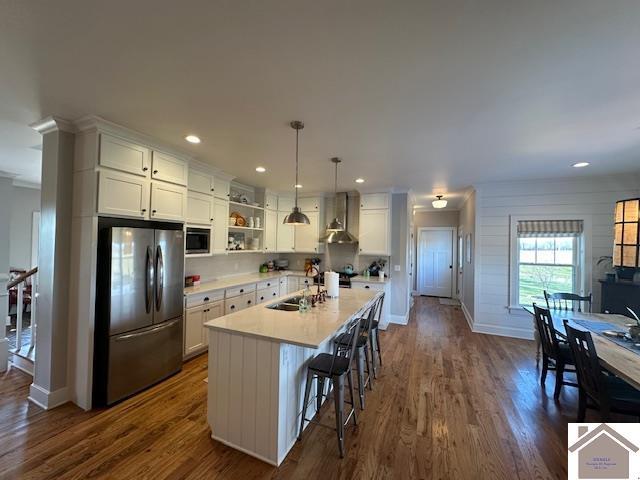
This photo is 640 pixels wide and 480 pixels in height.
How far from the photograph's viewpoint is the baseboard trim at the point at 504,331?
4.63m

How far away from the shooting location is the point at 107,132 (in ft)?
8.42

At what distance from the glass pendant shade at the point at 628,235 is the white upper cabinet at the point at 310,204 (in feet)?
14.4

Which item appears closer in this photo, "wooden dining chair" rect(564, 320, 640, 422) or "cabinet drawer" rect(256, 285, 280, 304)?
"wooden dining chair" rect(564, 320, 640, 422)

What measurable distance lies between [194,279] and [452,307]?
20.0 feet

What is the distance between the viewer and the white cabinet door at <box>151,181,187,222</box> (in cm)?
303

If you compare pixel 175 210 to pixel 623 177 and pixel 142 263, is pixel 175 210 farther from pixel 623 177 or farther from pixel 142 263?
pixel 623 177

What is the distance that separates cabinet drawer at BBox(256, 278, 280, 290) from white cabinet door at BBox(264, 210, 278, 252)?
2.20 ft

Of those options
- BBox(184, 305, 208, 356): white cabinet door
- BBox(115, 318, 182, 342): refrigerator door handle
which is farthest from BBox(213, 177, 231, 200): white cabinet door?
BBox(115, 318, 182, 342): refrigerator door handle

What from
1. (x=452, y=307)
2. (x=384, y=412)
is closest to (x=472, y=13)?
(x=384, y=412)

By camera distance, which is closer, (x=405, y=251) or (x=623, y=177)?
(x=623, y=177)

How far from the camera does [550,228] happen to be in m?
4.52

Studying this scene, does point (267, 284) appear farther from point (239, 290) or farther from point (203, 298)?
point (203, 298)

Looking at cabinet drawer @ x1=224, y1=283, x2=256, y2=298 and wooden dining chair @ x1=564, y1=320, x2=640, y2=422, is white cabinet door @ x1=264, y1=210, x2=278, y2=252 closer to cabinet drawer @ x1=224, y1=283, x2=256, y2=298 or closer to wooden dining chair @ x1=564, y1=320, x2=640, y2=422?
cabinet drawer @ x1=224, y1=283, x2=256, y2=298

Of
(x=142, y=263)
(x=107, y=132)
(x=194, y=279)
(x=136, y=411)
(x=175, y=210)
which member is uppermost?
(x=107, y=132)
